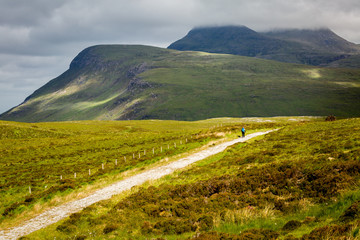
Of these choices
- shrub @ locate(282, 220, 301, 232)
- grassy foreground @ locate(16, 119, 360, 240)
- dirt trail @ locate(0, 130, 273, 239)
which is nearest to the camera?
shrub @ locate(282, 220, 301, 232)

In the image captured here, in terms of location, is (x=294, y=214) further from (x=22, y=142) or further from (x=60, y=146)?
(x=22, y=142)

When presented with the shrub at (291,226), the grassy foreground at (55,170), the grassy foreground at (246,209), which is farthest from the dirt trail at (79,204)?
the shrub at (291,226)

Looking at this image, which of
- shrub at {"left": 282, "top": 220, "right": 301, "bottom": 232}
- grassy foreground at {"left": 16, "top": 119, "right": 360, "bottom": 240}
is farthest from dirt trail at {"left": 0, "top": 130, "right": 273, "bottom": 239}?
shrub at {"left": 282, "top": 220, "right": 301, "bottom": 232}

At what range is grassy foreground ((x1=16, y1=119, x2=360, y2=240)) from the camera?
13.3 metres

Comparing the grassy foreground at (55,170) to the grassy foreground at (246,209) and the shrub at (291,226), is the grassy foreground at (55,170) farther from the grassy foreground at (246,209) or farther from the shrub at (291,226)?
the shrub at (291,226)

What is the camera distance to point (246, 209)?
17078 millimetres

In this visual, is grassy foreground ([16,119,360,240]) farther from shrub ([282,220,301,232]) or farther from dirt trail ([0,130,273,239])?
dirt trail ([0,130,273,239])

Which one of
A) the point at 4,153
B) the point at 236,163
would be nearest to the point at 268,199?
the point at 236,163

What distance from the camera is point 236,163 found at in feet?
104

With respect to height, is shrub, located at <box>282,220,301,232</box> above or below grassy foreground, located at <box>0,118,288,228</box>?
above

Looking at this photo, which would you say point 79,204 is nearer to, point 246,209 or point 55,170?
point 246,209

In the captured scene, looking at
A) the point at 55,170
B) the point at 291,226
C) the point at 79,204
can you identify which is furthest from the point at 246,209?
the point at 55,170

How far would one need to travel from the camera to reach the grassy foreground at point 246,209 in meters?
13.3

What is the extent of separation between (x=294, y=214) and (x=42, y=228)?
18.4 metres
